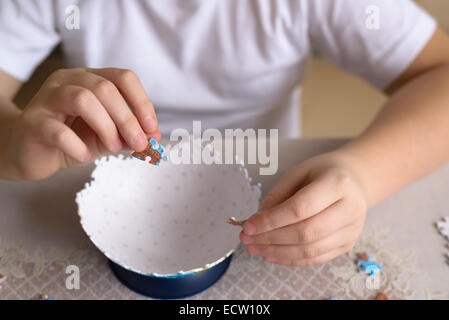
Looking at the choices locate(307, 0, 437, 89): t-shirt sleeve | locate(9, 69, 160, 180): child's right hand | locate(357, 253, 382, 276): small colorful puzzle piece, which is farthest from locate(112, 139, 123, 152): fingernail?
locate(307, 0, 437, 89): t-shirt sleeve

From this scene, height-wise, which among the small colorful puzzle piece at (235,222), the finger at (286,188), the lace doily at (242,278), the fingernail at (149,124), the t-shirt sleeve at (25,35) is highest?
the fingernail at (149,124)

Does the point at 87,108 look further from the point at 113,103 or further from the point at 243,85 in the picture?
the point at 243,85

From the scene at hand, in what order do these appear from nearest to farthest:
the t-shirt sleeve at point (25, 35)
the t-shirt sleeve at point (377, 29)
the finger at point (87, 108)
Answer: the finger at point (87, 108)
the t-shirt sleeve at point (25, 35)
the t-shirt sleeve at point (377, 29)

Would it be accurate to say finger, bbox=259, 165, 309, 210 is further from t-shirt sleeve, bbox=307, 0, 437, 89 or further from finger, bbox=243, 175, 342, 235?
t-shirt sleeve, bbox=307, 0, 437, 89

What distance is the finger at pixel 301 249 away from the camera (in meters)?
0.38

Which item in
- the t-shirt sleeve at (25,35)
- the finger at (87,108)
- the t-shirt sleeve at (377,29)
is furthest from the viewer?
the t-shirt sleeve at (377,29)

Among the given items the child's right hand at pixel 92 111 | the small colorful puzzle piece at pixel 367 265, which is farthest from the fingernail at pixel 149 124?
the small colorful puzzle piece at pixel 367 265

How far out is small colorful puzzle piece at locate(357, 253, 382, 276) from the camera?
409 mm

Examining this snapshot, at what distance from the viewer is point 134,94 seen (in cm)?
31

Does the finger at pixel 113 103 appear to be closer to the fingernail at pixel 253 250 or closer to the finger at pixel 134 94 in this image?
the finger at pixel 134 94

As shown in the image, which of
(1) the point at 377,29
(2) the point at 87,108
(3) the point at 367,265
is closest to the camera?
(2) the point at 87,108

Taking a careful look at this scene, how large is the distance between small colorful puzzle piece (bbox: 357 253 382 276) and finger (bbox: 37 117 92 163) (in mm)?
281

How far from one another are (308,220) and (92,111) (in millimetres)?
203

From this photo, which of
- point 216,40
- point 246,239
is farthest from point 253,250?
point 216,40
